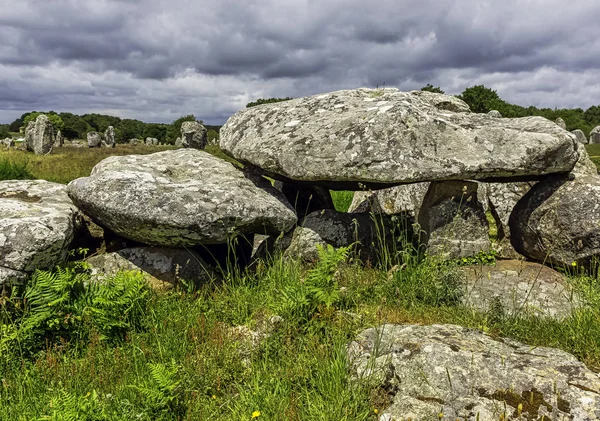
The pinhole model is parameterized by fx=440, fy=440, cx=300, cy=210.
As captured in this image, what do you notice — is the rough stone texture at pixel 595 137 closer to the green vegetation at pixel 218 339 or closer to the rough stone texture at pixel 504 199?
the rough stone texture at pixel 504 199

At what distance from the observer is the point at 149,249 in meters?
6.20

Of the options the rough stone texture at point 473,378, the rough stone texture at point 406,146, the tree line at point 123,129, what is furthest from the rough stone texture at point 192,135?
the tree line at point 123,129

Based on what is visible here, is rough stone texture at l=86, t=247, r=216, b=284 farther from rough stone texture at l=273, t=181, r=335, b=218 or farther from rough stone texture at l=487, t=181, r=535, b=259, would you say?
rough stone texture at l=487, t=181, r=535, b=259

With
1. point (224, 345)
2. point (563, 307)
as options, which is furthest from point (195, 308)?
point (563, 307)

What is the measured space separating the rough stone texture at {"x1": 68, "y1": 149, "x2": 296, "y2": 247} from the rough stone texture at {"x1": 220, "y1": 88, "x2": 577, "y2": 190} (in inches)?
25.3

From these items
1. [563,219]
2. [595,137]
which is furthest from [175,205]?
[595,137]

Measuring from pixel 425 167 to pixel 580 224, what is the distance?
2384 mm

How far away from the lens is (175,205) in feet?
18.2

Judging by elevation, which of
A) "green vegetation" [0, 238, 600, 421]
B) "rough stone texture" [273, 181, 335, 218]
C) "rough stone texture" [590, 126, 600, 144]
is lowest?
"green vegetation" [0, 238, 600, 421]

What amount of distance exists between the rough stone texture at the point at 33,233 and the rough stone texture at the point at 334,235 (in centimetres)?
298

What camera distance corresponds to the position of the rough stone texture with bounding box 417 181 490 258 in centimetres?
670

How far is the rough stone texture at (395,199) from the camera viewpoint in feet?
30.2

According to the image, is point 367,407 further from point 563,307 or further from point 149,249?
point 149,249

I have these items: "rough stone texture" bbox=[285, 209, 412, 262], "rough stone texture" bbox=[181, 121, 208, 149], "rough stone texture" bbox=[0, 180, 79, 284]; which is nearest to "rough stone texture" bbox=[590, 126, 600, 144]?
"rough stone texture" bbox=[181, 121, 208, 149]
